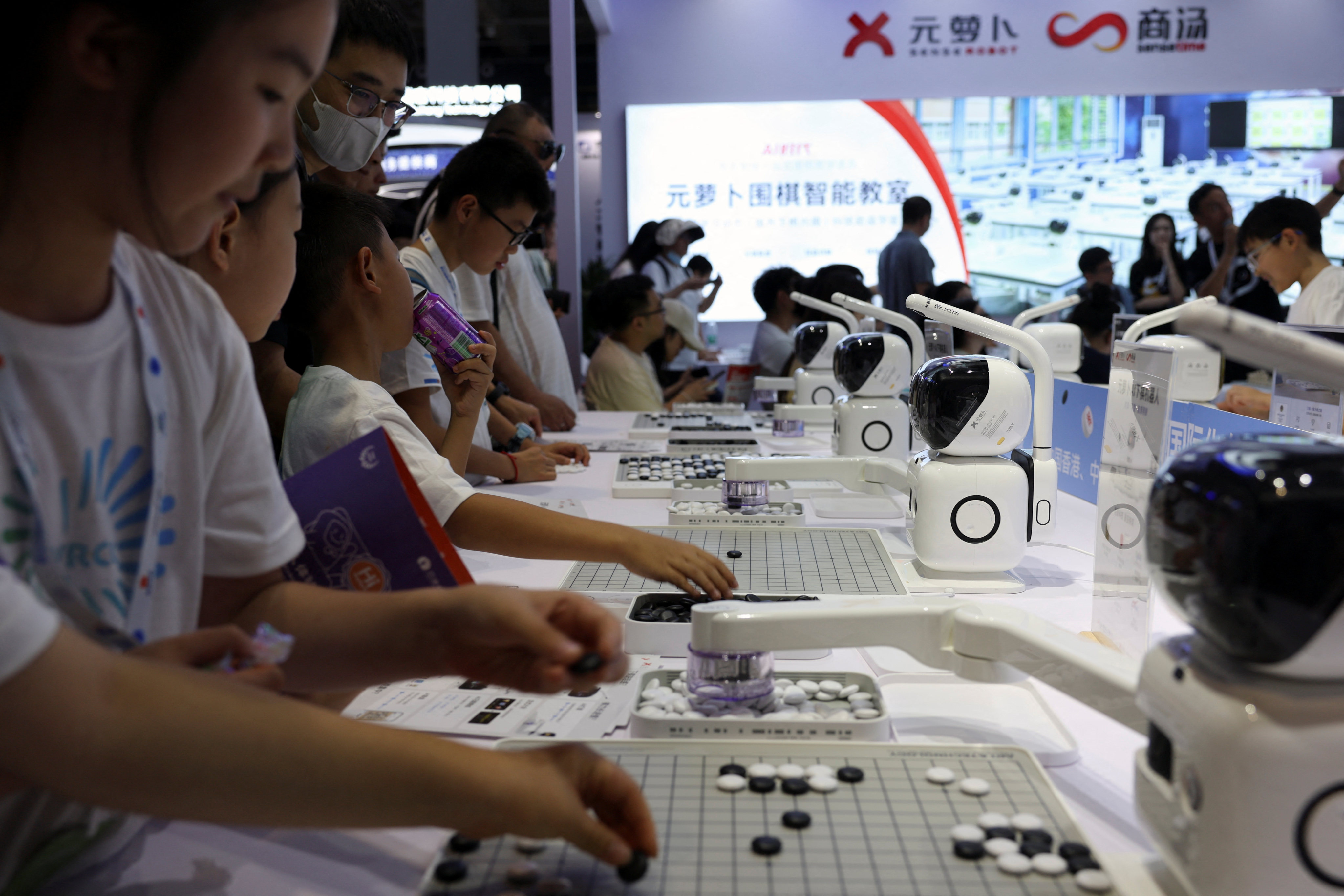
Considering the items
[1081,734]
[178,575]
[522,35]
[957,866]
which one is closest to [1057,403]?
[1081,734]

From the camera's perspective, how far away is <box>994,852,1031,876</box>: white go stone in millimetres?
627

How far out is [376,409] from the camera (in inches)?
52.3

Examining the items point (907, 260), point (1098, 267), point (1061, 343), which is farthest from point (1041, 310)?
point (1098, 267)

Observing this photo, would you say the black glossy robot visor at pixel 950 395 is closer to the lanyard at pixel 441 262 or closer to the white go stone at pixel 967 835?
the white go stone at pixel 967 835

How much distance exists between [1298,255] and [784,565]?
9.65 feet

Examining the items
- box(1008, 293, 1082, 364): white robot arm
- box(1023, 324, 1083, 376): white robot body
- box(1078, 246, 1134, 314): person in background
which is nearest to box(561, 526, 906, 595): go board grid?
box(1008, 293, 1082, 364): white robot arm

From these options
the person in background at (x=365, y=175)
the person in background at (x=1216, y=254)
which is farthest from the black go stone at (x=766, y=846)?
the person in background at (x=1216, y=254)

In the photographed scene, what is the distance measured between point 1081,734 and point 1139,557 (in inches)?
8.0

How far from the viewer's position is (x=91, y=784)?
496 millimetres

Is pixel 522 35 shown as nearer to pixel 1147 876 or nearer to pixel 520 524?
pixel 520 524

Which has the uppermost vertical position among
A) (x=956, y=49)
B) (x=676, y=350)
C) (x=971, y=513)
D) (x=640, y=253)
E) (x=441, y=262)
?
(x=956, y=49)

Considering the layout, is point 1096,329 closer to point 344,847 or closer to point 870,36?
point 870,36

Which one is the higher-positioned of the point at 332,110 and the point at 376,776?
the point at 332,110

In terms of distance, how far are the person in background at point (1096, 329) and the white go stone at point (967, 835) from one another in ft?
9.55
